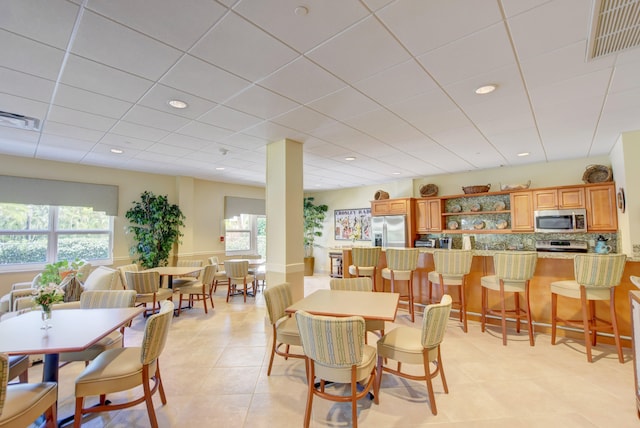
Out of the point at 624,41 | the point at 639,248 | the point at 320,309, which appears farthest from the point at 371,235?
the point at 624,41

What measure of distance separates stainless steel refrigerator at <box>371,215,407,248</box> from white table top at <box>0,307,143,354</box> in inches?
226

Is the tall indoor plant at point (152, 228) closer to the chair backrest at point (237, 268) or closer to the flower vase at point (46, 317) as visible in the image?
the chair backrest at point (237, 268)

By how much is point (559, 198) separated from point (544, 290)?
8.25 feet

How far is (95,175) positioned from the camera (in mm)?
5816

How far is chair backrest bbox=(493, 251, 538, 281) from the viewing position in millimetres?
3447

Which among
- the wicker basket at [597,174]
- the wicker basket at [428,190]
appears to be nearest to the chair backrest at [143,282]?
the wicker basket at [428,190]

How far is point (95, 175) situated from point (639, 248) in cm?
907

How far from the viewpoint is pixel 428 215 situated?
23.0 feet

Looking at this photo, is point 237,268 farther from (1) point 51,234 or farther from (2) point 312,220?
(2) point 312,220

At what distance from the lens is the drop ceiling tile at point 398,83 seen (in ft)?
7.88

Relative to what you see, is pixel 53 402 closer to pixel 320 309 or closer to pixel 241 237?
pixel 320 309

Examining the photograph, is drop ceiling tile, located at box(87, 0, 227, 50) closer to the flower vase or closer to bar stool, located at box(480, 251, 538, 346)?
the flower vase

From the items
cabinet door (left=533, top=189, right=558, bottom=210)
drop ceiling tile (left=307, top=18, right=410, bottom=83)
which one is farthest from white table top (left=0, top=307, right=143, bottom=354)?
cabinet door (left=533, top=189, right=558, bottom=210)

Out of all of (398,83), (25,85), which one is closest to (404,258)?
(398,83)
